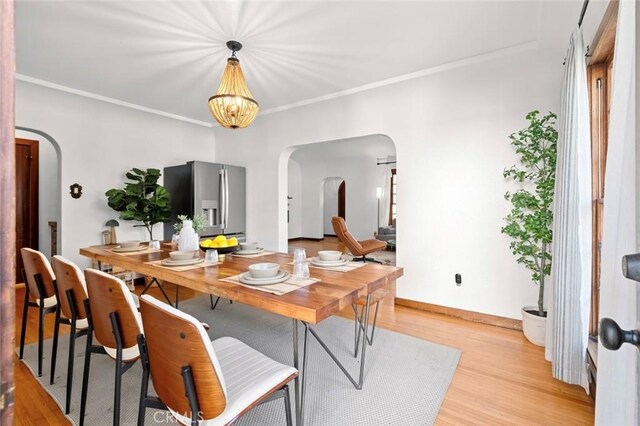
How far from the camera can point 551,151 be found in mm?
2422

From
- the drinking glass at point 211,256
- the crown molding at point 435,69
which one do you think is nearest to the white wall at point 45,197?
the crown molding at point 435,69

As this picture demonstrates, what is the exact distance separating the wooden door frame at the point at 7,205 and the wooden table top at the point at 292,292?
88 cm

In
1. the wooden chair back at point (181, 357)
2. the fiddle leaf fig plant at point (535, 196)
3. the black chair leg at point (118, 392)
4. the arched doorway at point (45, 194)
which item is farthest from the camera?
the arched doorway at point (45, 194)

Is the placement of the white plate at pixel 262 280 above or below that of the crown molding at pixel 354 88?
below

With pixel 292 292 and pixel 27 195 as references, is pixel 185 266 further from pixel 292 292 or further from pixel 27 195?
pixel 27 195

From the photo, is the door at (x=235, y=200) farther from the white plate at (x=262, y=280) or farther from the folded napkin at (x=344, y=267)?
the white plate at (x=262, y=280)

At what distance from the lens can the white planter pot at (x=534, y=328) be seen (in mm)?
2457

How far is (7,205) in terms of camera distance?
1.19ft

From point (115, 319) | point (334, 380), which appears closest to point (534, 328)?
point (334, 380)

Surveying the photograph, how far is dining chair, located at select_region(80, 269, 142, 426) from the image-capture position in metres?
1.27

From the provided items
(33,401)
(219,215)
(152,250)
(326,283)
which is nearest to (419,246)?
(326,283)

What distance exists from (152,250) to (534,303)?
3452 millimetres

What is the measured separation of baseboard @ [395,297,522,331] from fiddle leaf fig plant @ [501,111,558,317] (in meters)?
0.35

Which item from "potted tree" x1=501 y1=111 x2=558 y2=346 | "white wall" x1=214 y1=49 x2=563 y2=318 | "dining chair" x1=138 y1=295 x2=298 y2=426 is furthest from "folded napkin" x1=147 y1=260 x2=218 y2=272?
"potted tree" x1=501 y1=111 x2=558 y2=346
